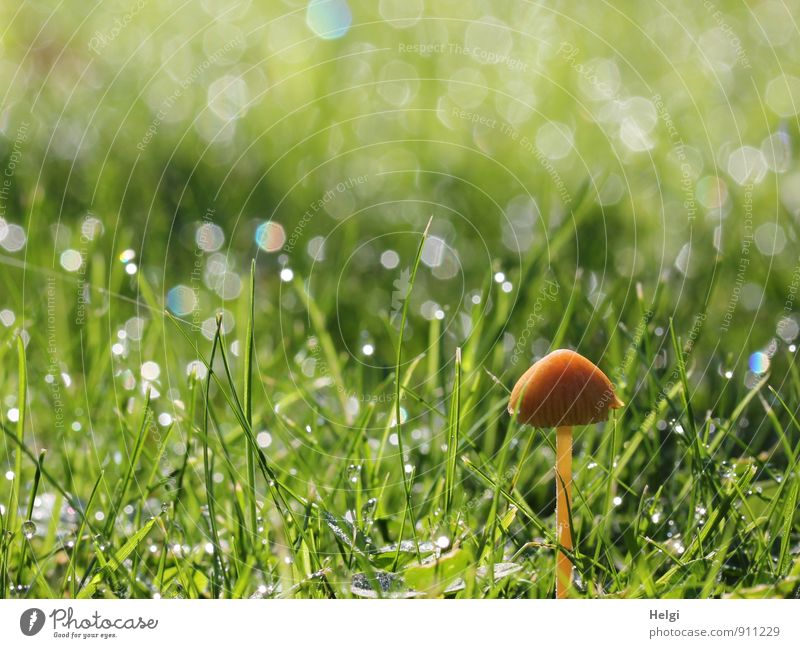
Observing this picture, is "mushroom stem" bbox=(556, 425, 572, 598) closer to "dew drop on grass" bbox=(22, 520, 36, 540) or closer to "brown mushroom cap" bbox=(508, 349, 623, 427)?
"brown mushroom cap" bbox=(508, 349, 623, 427)

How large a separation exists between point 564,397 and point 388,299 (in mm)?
765

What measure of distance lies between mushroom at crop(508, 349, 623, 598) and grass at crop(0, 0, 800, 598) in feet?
0.41

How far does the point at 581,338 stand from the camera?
1.24m

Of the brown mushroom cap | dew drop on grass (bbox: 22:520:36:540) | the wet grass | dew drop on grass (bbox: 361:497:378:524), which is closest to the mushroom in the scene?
the brown mushroom cap

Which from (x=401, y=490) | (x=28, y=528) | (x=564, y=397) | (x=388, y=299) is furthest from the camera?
(x=388, y=299)

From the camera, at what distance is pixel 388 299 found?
149cm

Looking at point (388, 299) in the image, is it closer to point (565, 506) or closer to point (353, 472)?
point (353, 472)

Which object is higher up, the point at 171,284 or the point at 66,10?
the point at 66,10

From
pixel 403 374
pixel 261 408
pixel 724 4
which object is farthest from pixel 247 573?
pixel 724 4

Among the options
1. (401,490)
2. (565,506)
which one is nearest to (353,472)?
(401,490)

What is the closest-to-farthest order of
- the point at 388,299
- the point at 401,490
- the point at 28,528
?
the point at 28,528, the point at 401,490, the point at 388,299

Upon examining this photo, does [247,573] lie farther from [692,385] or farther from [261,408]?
[692,385]

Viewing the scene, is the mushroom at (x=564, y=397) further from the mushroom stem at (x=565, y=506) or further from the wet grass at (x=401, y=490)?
the wet grass at (x=401, y=490)
